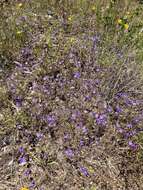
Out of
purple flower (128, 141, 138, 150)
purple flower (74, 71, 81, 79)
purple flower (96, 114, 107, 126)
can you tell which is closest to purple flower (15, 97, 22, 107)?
purple flower (74, 71, 81, 79)

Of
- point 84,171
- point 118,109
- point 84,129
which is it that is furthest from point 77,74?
point 84,171

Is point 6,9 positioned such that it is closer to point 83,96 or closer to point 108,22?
point 108,22

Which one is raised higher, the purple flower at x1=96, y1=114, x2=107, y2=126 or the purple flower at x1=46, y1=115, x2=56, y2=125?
the purple flower at x1=46, y1=115, x2=56, y2=125

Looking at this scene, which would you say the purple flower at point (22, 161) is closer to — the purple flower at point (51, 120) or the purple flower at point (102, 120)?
the purple flower at point (51, 120)

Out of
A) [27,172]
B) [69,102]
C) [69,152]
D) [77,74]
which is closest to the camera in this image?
[27,172]

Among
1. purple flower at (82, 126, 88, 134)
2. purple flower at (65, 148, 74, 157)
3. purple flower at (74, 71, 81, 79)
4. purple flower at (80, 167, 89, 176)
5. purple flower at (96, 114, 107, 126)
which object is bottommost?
purple flower at (80, 167, 89, 176)

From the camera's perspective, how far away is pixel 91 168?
288 centimetres

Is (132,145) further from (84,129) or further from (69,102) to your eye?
(69,102)

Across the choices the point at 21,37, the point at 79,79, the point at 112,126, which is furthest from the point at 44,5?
the point at 112,126

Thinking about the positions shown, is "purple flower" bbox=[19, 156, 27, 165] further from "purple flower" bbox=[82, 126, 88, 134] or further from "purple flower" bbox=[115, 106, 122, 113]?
"purple flower" bbox=[115, 106, 122, 113]

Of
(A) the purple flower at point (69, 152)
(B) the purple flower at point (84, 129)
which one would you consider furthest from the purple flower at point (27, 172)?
(B) the purple flower at point (84, 129)

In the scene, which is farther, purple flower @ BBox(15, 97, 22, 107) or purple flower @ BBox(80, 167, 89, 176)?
purple flower @ BBox(15, 97, 22, 107)

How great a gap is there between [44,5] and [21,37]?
832mm

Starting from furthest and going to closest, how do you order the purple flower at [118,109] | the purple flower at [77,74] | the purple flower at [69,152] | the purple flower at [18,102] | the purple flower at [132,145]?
the purple flower at [77,74]
the purple flower at [118,109]
the purple flower at [18,102]
the purple flower at [132,145]
the purple flower at [69,152]
